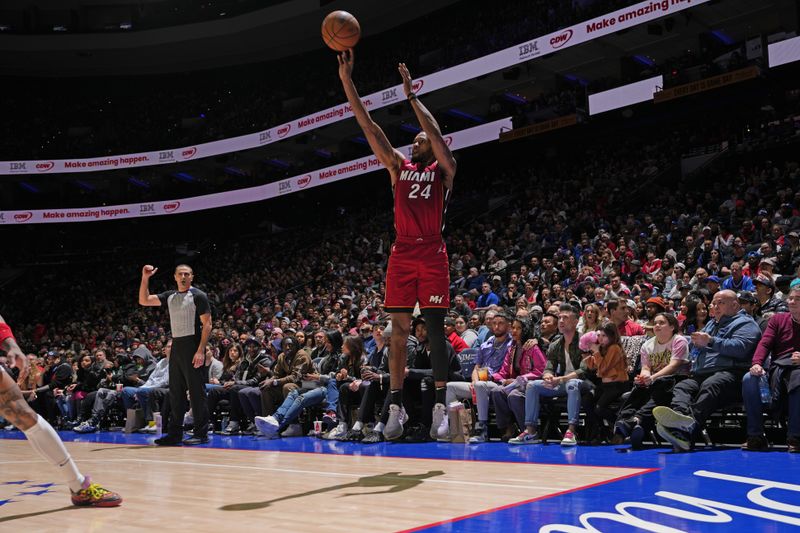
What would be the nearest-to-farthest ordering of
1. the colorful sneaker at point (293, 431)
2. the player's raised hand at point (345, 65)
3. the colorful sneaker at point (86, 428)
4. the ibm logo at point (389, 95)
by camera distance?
the player's raised hand at point (345, 65) < the colorful sneaker at point (293, 431) < the colorful sneaker at point (86, 428) < the ibm logo at point (389, 95)

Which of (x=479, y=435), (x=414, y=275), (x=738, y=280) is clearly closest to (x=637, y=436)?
(x=479, y=435)

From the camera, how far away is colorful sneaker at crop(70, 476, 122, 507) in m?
3.79

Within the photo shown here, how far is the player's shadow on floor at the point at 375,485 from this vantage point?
3750 millimetres

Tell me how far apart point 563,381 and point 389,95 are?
16613mm

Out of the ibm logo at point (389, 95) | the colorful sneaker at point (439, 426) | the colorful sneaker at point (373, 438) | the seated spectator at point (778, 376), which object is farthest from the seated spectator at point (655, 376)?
the ibm logo at point (389, 95)

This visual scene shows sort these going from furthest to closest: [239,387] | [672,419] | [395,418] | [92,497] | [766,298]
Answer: [239,387] → [766,298] → [672,419] → [395,418] → [92,497]

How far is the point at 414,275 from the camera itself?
5109 mm

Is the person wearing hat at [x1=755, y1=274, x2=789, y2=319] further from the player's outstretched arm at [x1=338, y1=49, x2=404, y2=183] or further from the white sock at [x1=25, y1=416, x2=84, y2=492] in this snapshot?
the white sock at [x1=25, y1=416, x2=84, y2=492]

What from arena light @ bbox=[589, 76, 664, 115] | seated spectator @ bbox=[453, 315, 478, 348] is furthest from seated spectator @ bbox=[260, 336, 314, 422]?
arena light @ bbox=[589, 76, 664, 115]

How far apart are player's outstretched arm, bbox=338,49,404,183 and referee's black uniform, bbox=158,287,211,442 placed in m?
3.33

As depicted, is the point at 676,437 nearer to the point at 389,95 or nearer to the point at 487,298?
the point at 487,298

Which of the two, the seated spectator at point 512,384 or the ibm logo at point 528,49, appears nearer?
the seated spectator at point 512,384

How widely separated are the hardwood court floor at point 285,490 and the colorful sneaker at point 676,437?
1.08 metres

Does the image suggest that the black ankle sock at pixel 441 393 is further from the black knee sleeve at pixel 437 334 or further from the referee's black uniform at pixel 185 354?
the referee's black uniform at pixel 185 354
